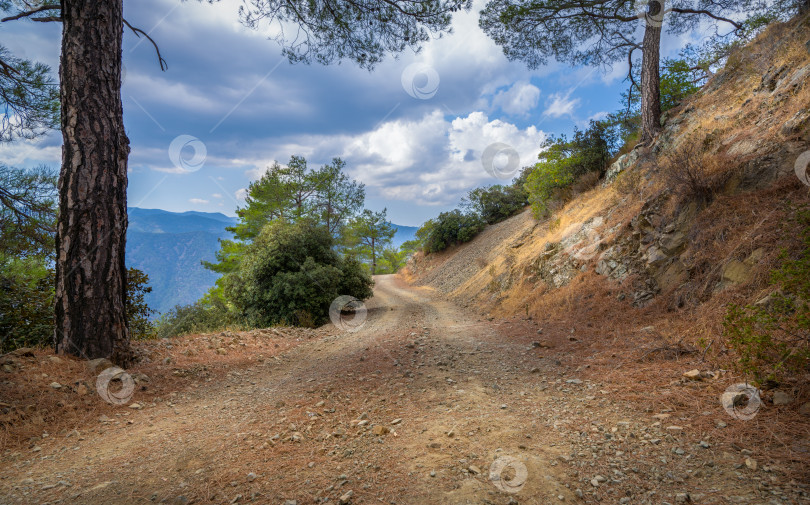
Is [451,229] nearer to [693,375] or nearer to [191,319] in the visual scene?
[191,319]

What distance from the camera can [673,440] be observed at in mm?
2773

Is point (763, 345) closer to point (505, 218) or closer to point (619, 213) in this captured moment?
point (619, 213)

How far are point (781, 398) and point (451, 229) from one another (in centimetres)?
2689

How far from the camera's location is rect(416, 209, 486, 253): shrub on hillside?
28.6 m

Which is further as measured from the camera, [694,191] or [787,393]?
[694,191]

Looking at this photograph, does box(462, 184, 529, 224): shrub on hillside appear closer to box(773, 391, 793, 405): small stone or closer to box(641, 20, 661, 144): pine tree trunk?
box(641, 20, 661, 144): pine tree trunk

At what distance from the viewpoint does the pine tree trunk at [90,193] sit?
5.26 meters

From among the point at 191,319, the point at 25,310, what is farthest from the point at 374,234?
the point at 25,310

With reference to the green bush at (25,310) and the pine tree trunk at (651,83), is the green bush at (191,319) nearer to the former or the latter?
the green bush at (25,310)

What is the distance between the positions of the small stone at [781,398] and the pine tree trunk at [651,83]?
11.6 meters

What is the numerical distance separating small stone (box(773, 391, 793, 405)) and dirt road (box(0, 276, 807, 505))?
0.77m

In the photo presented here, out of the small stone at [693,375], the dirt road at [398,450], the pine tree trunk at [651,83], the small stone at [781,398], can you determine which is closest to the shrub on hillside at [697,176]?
the small stone at [693,375]

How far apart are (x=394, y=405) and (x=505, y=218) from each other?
27222 mm

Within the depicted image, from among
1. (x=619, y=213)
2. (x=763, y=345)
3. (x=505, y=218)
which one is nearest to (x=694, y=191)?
(x=619, y=213)
